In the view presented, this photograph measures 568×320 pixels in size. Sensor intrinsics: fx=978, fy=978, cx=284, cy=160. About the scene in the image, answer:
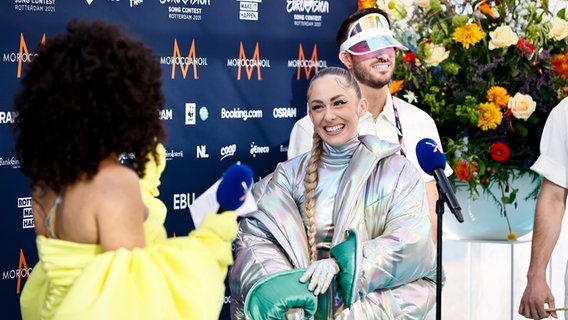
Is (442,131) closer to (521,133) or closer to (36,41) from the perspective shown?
(521,133)

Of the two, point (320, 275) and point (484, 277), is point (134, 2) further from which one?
point (484, 277)

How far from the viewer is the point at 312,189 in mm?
3896

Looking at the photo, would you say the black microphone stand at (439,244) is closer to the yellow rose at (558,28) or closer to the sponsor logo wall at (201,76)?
the sponsor logo wall at (201,76)

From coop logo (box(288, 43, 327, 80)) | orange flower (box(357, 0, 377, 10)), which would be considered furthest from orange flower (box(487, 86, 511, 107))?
coop logo (box(288, 43, 327, 80))

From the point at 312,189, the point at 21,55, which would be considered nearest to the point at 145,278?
the point at 312,189

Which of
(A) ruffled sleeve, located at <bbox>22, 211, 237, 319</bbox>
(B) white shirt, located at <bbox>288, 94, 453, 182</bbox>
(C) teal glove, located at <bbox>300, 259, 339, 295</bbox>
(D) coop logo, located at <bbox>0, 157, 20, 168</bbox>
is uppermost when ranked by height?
(B) white shirt, located at <bbox>288, 94, 453, 182</bbox>

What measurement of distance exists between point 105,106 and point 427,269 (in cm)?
183

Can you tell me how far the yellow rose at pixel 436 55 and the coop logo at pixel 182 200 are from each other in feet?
4.65

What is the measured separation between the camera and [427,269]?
3.91m

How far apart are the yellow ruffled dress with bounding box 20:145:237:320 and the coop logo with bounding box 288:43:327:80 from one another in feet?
9.81

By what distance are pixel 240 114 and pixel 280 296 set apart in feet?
6.61

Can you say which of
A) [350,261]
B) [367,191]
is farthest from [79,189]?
[367,191]

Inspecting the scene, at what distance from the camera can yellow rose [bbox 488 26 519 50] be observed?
494 cm

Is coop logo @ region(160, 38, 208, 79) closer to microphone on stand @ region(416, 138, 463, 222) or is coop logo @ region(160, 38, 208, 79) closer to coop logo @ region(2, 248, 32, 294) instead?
coop logo @ region(2, 248, 32, 294)
